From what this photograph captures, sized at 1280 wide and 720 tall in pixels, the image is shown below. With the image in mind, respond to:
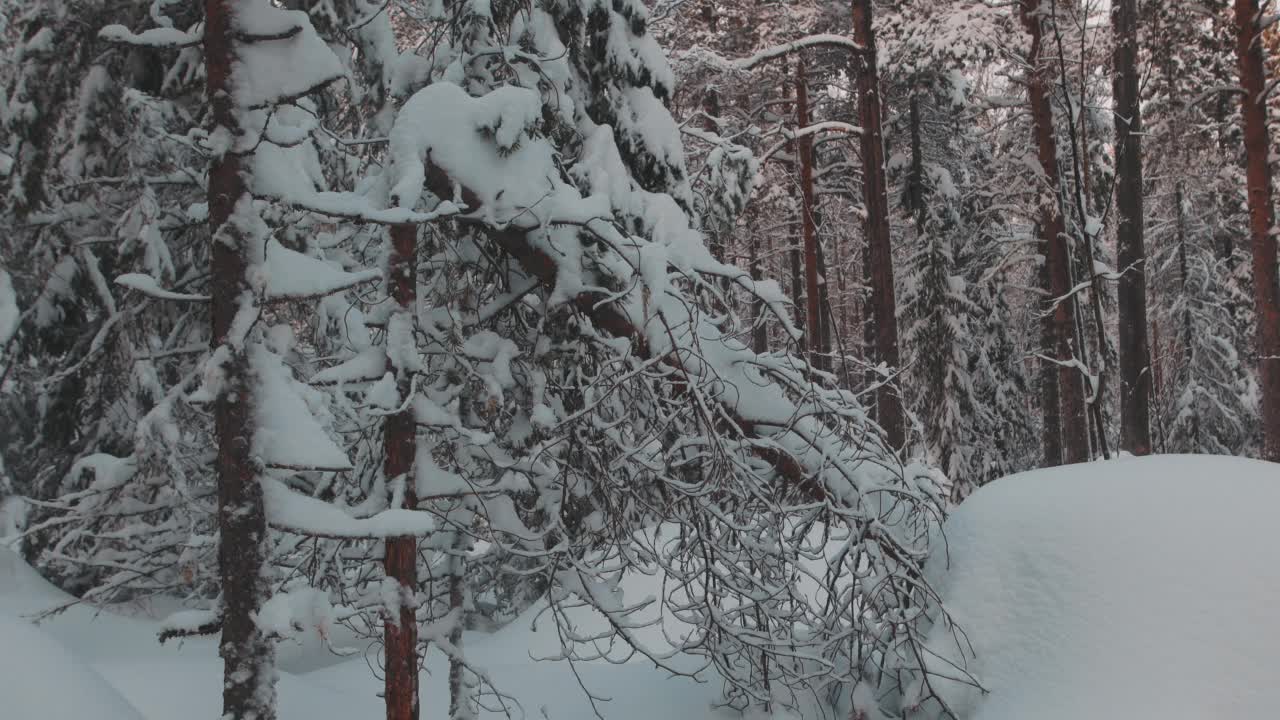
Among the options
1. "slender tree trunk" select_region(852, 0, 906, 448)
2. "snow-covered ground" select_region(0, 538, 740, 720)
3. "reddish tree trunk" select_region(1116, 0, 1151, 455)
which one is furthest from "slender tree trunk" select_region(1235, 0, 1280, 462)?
"snow-covered ground" select_region(0, 538, 740, 720)

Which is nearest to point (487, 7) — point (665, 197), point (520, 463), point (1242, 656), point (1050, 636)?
point (665, 197)

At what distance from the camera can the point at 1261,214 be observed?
11000mm

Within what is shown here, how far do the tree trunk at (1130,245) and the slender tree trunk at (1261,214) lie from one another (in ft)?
5.98

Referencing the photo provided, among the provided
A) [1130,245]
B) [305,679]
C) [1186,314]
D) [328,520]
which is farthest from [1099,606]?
[1186,314]

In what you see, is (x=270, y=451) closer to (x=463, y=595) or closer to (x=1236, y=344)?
(x=463, y=595)

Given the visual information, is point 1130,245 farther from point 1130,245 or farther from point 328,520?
point 328,520

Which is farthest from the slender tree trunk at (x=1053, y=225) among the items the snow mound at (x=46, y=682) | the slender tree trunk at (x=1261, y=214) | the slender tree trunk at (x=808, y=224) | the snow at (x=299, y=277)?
the snow mound at (x=46, y=682)

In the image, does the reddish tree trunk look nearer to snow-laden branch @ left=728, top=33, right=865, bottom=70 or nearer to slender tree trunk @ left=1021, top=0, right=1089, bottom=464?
slender tree trunk @ left=1021, top=0, right=1089, bottom=464

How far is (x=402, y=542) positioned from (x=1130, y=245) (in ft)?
33.2

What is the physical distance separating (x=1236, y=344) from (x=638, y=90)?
24621 mm

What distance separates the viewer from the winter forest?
11.5 feet

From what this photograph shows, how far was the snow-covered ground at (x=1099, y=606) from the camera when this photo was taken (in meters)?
3.20

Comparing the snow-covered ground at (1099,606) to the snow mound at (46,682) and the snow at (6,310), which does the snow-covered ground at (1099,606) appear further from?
the snow at (6,310)

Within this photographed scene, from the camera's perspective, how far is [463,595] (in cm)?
529
